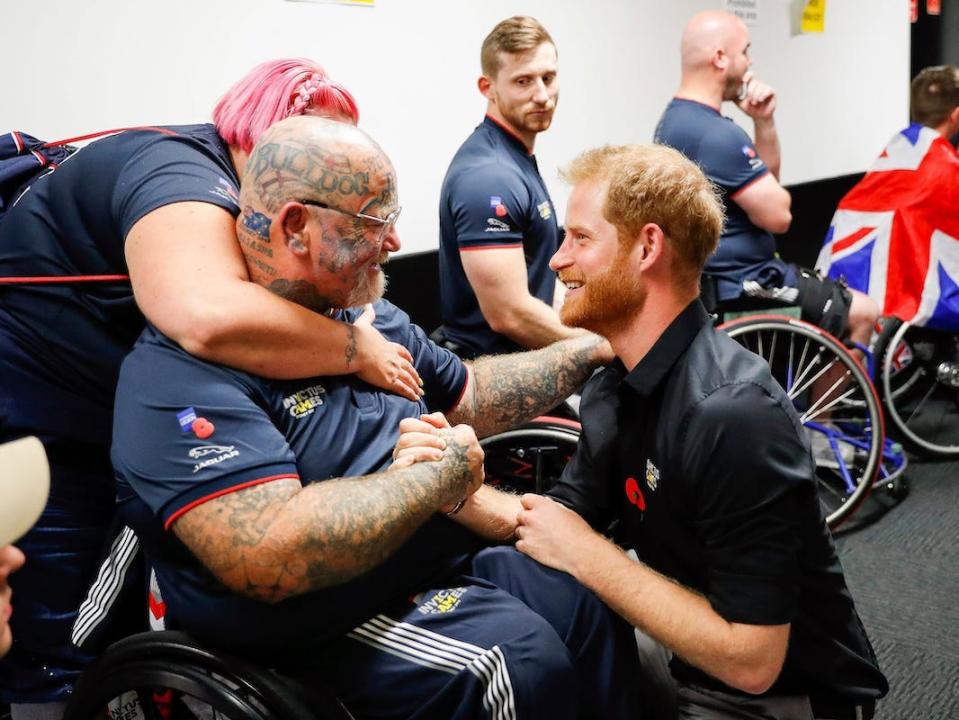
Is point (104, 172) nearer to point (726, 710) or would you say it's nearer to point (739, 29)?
point (726, 710)

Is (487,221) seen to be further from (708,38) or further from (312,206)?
(708,38)

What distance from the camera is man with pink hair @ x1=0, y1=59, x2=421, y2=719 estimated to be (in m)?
1.25

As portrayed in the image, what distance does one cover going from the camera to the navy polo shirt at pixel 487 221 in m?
2.28

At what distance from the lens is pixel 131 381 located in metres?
1.19

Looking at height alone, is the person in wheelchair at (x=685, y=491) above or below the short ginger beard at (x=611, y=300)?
below

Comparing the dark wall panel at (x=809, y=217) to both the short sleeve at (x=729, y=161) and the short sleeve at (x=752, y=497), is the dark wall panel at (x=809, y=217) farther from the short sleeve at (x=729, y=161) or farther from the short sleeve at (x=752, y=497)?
the short sleeve at (x=752, y=497)

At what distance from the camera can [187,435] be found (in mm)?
1135

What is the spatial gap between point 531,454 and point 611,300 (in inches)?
34.3

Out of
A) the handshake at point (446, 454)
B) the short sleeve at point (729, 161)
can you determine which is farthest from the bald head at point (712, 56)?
the handshake at point (446, 454)

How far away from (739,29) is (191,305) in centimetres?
242

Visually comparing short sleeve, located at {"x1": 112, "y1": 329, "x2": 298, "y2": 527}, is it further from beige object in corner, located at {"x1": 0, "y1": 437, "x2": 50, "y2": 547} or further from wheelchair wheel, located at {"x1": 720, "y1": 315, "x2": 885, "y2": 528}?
wheelchair wheel, located at {"x1": 720, "y1": 315, "x2": 885, "y2": 528}

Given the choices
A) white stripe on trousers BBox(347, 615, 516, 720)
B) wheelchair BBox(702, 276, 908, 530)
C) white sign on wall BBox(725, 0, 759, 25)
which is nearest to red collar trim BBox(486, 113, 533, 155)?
wheelchair BBox(702, 276, 908, 530)

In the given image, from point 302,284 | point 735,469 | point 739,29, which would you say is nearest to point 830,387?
point 739,29

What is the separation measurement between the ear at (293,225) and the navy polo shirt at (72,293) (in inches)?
6.4
